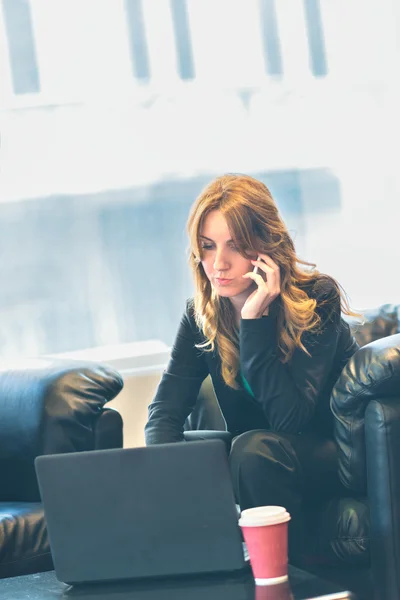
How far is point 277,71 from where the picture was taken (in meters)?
3.19

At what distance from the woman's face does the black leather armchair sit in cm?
57

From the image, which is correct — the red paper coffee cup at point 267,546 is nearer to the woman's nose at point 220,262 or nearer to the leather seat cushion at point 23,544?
the woman's nose at point 220,262

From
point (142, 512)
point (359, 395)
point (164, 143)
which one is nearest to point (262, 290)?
point (359, 395)

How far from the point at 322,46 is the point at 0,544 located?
2.16 m

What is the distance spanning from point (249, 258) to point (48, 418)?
29.2 inches

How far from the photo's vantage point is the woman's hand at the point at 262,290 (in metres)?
1.89

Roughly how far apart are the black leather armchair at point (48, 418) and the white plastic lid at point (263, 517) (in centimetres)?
103

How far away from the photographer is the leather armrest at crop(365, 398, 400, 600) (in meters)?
1.60

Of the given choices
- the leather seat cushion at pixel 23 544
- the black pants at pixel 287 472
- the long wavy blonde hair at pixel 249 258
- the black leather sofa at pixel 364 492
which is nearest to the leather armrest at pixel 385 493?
the black leather sofa at pixel 364 492

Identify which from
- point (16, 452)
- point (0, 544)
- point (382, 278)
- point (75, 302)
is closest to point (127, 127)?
point (75, 302)

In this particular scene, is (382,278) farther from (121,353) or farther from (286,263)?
(286,263)

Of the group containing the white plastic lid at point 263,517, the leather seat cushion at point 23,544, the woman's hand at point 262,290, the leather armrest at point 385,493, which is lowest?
the leather seat cushion at point 23,544

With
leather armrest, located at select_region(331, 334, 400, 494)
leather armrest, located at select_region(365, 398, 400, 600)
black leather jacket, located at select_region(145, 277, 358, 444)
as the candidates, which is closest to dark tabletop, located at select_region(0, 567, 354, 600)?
leather armrest, located at select_region(365, 398, 400, 600)

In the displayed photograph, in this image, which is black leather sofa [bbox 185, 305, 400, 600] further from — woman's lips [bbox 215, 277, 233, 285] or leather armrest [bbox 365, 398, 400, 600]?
woman's lips [bbox 215, 277, 233, 285]
